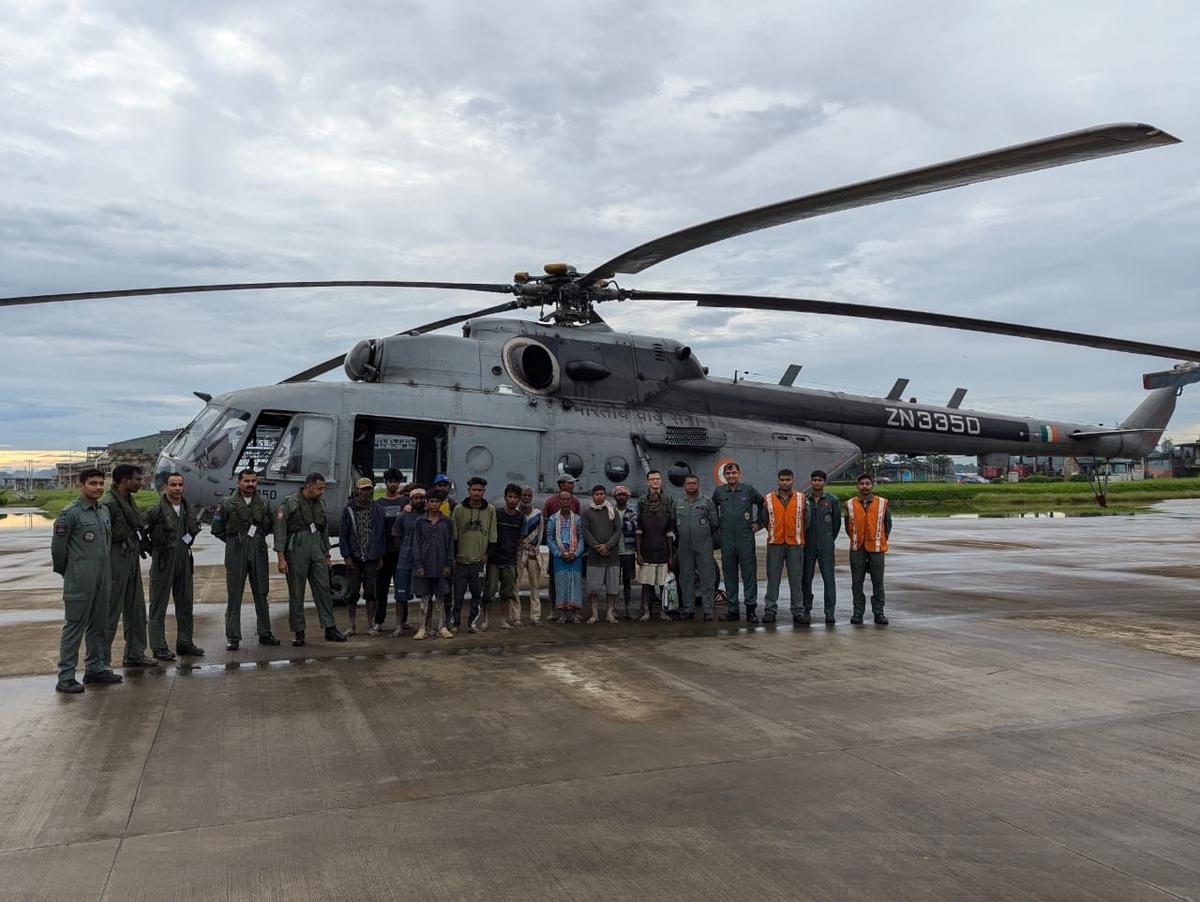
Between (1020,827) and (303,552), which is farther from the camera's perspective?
(303,552)

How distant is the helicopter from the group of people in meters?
1.38

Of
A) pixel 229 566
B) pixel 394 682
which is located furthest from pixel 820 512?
pixel 229 566

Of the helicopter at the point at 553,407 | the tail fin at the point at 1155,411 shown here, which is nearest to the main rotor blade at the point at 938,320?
the helicopter at the point at 553,407

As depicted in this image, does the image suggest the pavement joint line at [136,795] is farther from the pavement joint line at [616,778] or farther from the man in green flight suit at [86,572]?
the man in green flight suit at [86,572]

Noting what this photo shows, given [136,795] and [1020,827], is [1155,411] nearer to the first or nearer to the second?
[1020,827]

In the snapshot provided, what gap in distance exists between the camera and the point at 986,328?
995 cm

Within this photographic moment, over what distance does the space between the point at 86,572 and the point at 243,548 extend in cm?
144

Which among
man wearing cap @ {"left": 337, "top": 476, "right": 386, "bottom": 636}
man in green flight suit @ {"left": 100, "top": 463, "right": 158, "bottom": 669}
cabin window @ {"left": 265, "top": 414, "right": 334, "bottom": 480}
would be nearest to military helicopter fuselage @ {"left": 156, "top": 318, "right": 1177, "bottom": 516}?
cabin window @ {"left": 265, "top": 414, "right": 334, "bottom": 480}

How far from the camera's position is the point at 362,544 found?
329 inches

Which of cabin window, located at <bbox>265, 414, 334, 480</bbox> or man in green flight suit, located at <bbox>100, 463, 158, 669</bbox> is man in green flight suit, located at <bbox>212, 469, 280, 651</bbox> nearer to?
man in green flight suit, located at <bbox>100, 463, 158, 669</bbox>

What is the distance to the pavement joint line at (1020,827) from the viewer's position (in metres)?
3.03

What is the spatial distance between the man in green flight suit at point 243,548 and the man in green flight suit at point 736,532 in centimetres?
452

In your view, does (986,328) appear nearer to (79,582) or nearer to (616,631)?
(616,631)

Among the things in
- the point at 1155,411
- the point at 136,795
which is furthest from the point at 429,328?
the point at 1155,411
